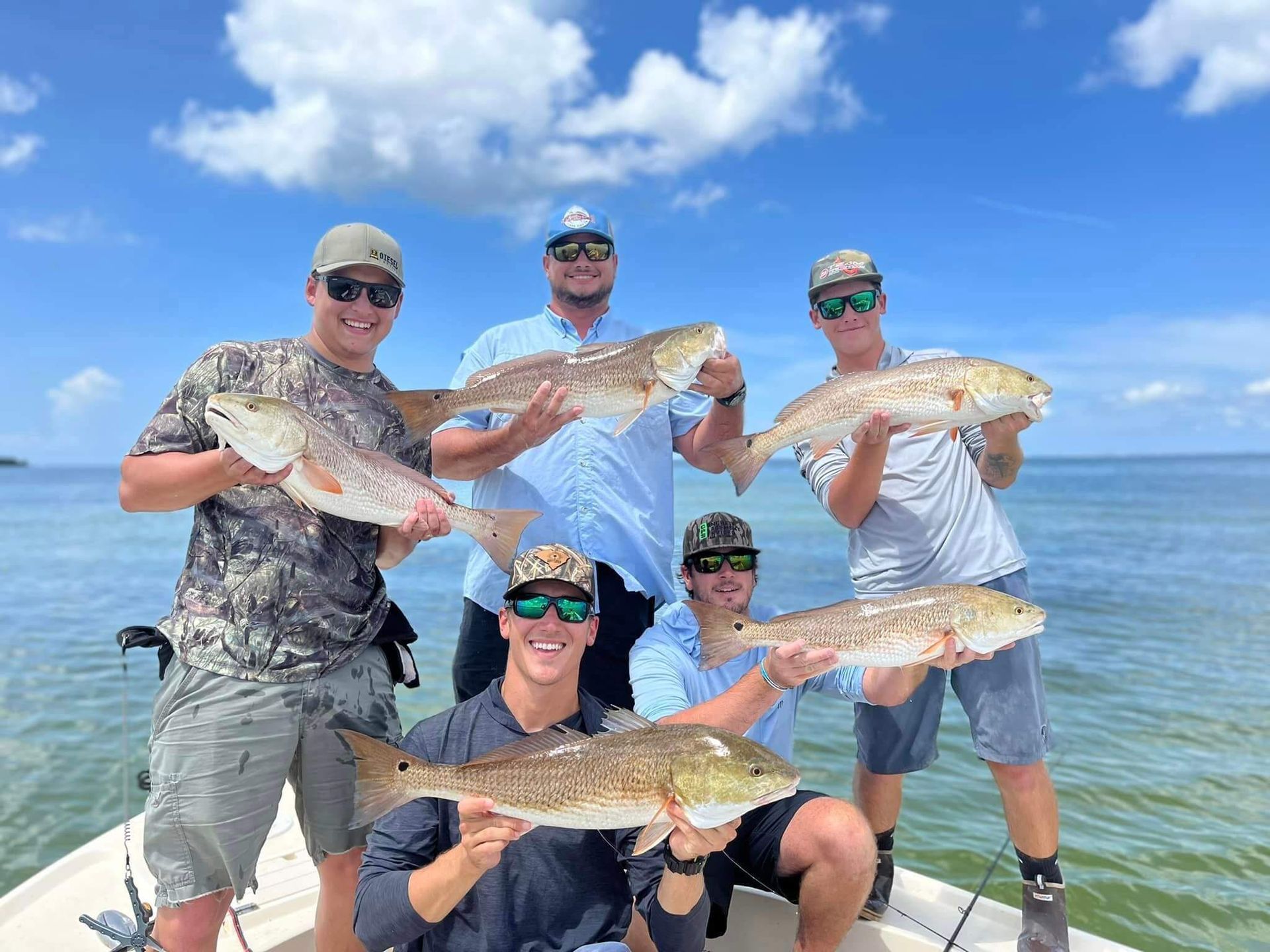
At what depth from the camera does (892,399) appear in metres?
4.12

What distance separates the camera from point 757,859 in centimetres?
384

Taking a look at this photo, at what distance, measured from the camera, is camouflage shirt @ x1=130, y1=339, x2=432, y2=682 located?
128 inches

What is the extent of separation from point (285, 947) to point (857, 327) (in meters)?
4.38

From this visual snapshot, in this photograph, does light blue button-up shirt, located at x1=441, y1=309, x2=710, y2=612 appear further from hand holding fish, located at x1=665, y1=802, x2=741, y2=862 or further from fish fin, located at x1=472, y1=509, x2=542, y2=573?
hand holding fish, located at x1=665, y1=802, x2=741, y2=862

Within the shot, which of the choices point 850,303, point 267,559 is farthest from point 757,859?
point 850,303

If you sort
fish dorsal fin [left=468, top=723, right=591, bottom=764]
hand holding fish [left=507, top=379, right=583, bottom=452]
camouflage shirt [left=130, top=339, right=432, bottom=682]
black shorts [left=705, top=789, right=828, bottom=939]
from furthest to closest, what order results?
hand holding fish [left=507, top=379, right=583, bottom=452], black shorts [left=705, top=789, right=828, bottom=939], camouflage shirt [left=130, top=339, right=432, bottom=682], fish dorsal fin [left=468, top=723, right=591, bottom=764]

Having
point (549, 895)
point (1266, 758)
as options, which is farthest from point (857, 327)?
point (1266, 758)

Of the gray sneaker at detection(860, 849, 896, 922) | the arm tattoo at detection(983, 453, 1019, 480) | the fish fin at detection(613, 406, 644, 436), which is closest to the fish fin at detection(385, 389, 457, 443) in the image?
the fish fin at detection(613, 406, 644, 436)

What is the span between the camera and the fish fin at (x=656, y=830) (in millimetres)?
2555

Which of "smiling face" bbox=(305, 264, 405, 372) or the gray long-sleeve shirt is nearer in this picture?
the gray long-sleeve shirt

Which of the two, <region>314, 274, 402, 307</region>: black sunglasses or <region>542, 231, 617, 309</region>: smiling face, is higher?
<region>542, 231, 617, 309</region>: smiling face

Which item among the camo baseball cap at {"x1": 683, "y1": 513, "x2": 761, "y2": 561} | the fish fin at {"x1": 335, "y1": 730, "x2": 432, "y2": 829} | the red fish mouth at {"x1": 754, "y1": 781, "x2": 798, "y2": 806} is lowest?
the red fish mouth at {"x1": 754, "y1": 781, "x2": 798, "y2": 806}

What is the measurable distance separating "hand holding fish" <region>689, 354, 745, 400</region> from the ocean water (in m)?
3.63

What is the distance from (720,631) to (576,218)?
91.0 inches
